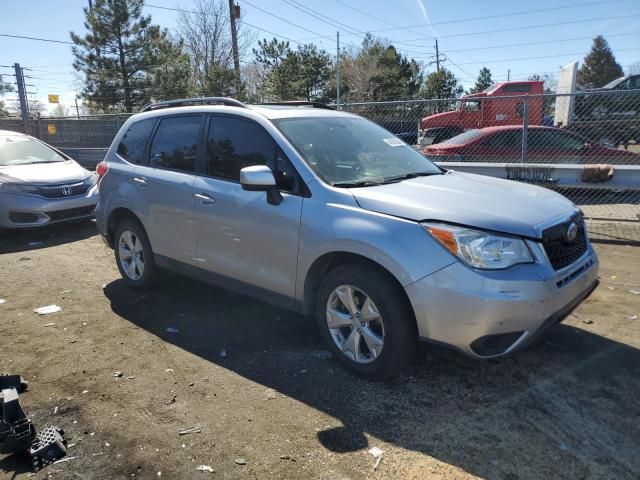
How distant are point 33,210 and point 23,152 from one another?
5.59 feet

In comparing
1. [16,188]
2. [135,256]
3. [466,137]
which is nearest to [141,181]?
[135,256]

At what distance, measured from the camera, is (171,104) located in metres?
4.95

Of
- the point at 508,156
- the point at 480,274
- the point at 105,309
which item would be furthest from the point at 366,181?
the point at 508,156

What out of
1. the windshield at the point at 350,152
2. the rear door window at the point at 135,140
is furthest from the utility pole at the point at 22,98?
the windshield at the point at 350,152

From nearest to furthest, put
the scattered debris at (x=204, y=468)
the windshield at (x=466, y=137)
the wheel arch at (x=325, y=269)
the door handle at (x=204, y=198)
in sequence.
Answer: the scattered debris at (x=204, y=468)
the wheel arch at (x=325, y=269)
the door handle at (x=204, y=198)
the windshield at (x=466, y=137)

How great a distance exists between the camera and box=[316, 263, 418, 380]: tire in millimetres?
3053

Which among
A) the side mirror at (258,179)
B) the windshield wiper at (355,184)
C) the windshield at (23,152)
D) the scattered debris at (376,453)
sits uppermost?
the windshield at (23,152)

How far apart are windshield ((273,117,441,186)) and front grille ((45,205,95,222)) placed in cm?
522

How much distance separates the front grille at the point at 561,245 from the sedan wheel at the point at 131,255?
371 centimetres

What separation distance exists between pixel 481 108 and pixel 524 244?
10908mm

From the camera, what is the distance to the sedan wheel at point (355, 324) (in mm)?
3199

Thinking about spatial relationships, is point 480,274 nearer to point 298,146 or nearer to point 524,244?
point 524,244

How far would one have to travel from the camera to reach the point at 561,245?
3139 millimetres

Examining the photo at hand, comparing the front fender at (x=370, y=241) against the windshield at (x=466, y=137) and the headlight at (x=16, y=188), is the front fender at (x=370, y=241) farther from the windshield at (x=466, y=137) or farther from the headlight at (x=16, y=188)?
the windshield at (x=466, y=137)
